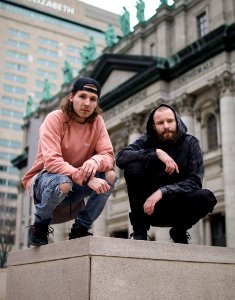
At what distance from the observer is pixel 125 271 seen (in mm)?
4223

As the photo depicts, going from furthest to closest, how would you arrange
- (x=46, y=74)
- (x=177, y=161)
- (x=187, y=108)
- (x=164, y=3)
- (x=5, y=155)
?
1. (x=46, y=74)
2. (x=5, y=155)
3. (x=164, y=3)
4. (x=187, y=108)
5. (x=177, y=161)

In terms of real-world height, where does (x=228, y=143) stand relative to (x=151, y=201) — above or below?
above

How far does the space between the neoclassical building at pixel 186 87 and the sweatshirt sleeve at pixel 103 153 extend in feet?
57.9

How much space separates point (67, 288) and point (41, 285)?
1.96 ft

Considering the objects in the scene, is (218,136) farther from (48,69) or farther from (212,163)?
(48,69)

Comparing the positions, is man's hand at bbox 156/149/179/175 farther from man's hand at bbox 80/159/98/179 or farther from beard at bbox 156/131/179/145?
man's hand at bbox 80/159/98/179

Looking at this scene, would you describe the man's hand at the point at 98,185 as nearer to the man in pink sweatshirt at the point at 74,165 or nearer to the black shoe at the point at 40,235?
the man in pink sweatshirt at the point at 74,165

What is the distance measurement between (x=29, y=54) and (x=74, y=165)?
3424 inches

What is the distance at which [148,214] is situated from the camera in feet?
16.6

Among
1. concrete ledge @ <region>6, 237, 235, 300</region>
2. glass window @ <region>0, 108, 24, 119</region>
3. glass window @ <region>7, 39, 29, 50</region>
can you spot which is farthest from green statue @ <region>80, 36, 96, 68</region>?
glass window @ <region>7, 39, 29, 50</region>

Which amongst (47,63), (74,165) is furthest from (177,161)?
(47,63)

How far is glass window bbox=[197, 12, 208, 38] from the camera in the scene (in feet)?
94.3

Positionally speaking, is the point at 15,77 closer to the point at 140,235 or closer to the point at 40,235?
the point at 40,235

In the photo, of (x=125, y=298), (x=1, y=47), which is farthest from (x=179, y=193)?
(x=1, y=47)
